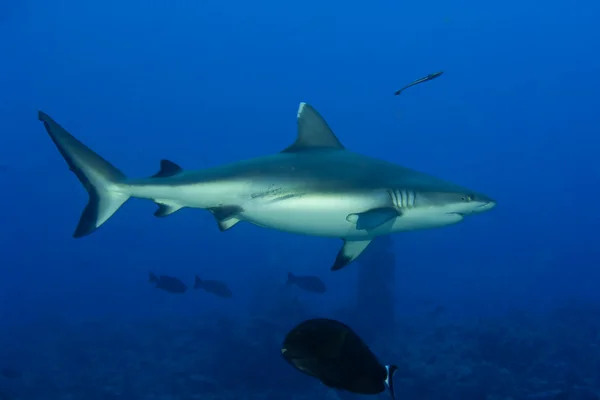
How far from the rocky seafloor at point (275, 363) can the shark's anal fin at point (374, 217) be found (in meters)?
8.87

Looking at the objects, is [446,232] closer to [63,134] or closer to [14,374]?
[14,374]

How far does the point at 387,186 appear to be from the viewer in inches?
187

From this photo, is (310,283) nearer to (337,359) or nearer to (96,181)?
(96,181)

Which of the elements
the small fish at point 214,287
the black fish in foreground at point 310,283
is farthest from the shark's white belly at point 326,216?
the small fish at point 214,287

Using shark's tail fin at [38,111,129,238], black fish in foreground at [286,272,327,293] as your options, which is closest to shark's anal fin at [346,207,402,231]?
shark's tail fin at [38,111,129,238]

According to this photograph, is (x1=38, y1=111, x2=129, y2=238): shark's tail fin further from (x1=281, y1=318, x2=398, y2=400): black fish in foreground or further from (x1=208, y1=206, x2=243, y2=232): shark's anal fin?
(x1=281, y1=318, x2=398, y2=400): black fish in foreground

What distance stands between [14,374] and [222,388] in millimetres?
6639

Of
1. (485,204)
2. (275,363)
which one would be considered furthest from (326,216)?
(275,363)

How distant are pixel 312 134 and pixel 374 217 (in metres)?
1.59

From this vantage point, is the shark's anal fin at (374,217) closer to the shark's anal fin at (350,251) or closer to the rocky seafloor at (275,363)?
the shark's anal fin at (350,251)

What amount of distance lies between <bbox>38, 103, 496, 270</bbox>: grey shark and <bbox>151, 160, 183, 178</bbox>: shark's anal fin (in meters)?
0.01

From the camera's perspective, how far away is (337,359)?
278cm

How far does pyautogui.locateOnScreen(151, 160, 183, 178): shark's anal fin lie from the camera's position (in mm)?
5324

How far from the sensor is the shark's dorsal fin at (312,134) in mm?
5547
